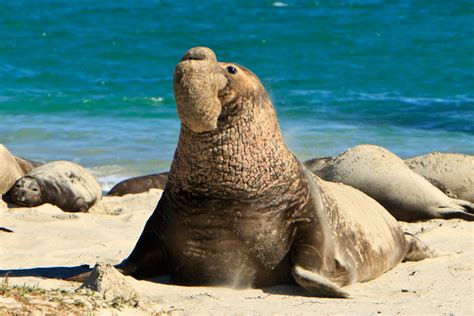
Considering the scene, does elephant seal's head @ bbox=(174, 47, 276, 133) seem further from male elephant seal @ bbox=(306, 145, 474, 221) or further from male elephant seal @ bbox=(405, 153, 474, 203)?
male elephant seal @ bbox=(405, 153, 474, 203)

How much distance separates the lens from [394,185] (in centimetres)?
966

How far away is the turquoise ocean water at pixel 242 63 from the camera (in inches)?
632

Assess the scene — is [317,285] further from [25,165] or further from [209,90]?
[25,165]

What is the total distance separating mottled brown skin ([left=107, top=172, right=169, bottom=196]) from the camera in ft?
38.3

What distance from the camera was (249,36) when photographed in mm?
29578

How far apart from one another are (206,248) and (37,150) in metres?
9.19

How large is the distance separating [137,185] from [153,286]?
5.68m

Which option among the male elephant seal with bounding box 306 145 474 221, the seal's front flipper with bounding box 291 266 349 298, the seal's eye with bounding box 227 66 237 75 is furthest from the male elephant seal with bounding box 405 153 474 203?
the seal's eye with bounding box 227 66 237 75

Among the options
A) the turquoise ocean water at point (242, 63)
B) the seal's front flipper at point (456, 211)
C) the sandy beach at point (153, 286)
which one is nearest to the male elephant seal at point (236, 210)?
the sandy beach at point (153, 286)

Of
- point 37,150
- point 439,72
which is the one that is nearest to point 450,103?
point 439,72

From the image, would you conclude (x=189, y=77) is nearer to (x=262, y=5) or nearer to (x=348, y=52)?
(x=348, y=52)

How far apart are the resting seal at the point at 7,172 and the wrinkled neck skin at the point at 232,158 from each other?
556cm

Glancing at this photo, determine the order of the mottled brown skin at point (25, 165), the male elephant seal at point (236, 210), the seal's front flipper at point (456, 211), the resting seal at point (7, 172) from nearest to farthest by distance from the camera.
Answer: the male elephant seal at point (236, 210) → the seal's front flipper at point (456, 211) → the resting seal at point (7, 172) → the mottled brown skin at point (25, 165)

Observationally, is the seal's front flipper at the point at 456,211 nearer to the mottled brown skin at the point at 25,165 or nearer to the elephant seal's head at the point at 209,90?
the elephant seal's head at the point at 209,90
